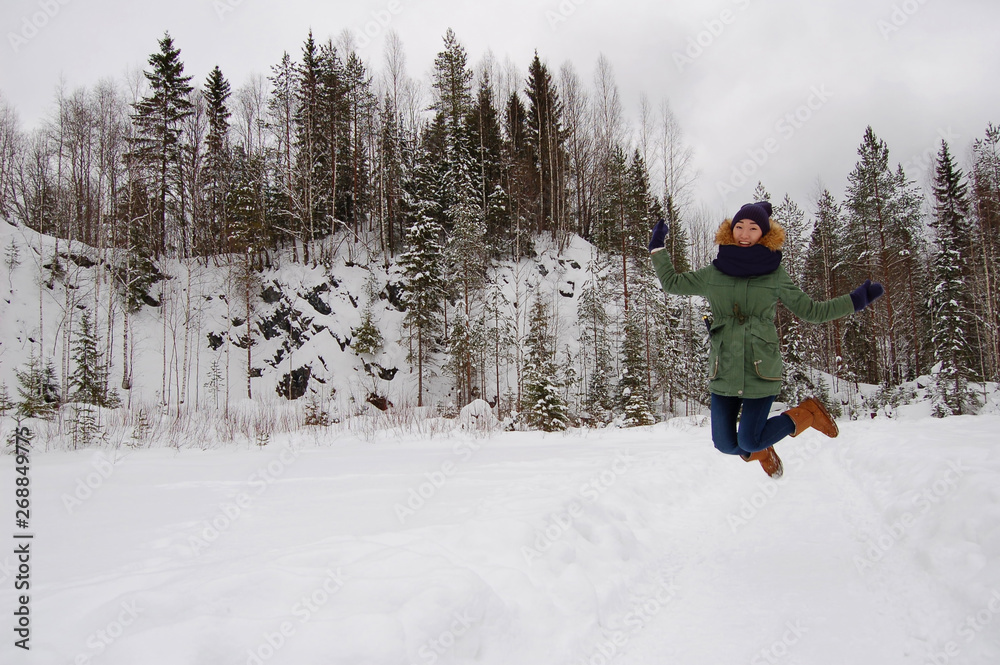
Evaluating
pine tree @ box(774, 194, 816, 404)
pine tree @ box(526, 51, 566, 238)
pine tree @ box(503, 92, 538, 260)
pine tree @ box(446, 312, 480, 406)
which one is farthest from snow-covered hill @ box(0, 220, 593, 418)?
pine tree @ box(774, 194, 816, 404)

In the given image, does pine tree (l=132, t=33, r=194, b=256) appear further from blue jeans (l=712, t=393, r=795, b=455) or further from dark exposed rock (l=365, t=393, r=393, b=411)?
blue jeans (l=712, t=393, r=795, b=455)

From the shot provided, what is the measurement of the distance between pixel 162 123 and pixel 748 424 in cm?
3686

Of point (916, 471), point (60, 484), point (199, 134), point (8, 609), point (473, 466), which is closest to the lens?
point (8, 609)

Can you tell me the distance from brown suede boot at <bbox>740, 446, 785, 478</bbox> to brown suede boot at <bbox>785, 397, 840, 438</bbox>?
0.32m

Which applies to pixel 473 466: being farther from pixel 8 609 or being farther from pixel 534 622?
pixel 8 609

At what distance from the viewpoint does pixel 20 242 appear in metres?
27.4

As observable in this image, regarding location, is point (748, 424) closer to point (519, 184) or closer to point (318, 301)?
point (318, 301)

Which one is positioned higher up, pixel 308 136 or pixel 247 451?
pixel 308 136

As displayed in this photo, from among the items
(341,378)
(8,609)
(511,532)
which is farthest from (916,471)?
(341,378)

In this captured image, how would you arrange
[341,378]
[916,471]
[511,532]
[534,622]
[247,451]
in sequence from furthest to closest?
[341,378] < [247,451] < [916,471] < [511,532] < [534,622]

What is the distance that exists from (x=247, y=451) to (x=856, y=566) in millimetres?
7748

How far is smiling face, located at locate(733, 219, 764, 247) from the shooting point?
11.7 feet

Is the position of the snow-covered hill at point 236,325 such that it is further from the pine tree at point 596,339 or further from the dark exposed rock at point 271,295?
the pine tree at point 596,339

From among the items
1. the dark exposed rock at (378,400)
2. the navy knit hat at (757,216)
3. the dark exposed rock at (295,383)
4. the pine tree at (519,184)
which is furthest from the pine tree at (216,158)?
the navy knit hat at (757,216)
